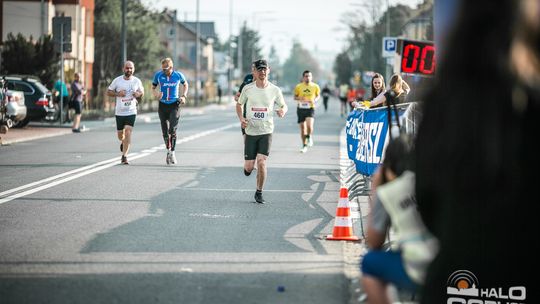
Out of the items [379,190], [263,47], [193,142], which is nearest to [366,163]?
[379,190]

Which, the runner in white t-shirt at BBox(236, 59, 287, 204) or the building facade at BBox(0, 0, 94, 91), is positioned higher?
the building facade at BBox(0, 0, 94, 91)

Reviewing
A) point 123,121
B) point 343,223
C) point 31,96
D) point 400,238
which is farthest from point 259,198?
point 31,96

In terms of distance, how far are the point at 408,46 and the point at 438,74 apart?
14.4 metres

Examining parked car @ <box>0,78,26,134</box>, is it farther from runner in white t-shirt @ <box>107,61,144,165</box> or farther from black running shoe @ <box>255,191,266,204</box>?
black running shoe @ <box>255,191,266,204</box>

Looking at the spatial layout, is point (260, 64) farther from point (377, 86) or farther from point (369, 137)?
point (377, 86)

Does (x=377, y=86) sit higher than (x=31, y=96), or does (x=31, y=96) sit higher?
(x=377, y=86)

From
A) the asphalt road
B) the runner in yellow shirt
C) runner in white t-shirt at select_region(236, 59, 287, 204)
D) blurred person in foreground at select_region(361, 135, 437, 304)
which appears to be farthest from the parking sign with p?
blurred person in foreground at select_region(361, 135, 437, 304)

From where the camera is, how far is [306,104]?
78.3 feet

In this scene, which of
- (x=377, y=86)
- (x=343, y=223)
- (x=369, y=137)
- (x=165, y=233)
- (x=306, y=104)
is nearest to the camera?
(x=343, y=223)

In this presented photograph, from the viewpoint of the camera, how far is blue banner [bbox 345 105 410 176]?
11.6 m

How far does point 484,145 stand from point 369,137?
9.66 meters

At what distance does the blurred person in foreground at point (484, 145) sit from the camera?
2.62m

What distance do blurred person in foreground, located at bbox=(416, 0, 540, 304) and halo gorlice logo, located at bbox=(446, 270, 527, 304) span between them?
0.27 meters

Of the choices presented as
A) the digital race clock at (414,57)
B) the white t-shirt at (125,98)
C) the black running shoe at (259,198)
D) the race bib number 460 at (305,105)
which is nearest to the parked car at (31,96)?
the race bib number 460 at (305,105)
